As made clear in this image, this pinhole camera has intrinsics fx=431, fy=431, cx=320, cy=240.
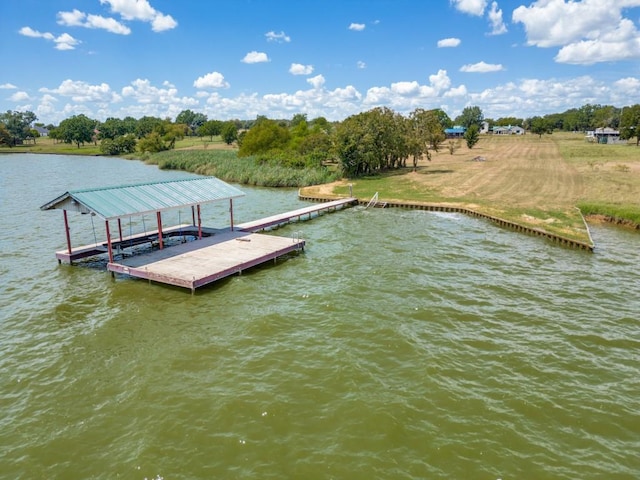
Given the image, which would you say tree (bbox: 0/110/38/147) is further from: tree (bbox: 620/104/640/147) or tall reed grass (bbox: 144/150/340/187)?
tree (bbox: 620/104/640/147)

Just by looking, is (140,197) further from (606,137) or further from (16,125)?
(16,125)

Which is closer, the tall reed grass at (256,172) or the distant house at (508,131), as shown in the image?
the tall reed grass at (256,172)

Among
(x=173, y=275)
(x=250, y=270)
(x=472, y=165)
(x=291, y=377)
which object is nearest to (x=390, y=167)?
(x=472, y=165)

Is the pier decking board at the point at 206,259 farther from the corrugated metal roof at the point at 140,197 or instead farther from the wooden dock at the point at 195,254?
the corrugated metal roof at the point at 140,197

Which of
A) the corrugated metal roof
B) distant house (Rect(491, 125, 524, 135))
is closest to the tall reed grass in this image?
the corrugated metal roof

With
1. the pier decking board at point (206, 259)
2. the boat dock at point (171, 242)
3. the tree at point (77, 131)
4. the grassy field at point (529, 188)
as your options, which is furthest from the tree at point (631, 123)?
the tree at point (77, 131)

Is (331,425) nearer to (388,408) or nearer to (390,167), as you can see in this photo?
(388,408)
